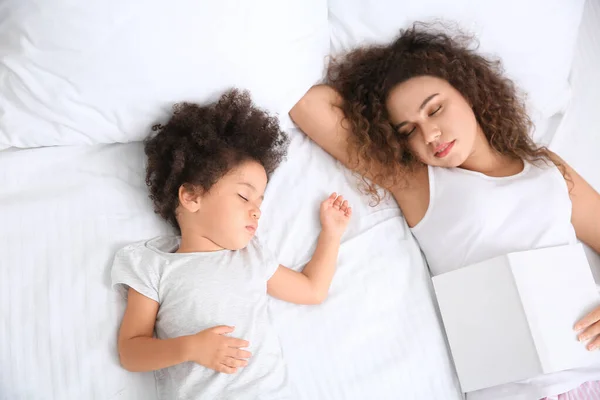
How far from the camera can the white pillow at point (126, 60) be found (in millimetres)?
1183

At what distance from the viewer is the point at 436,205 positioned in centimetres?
141

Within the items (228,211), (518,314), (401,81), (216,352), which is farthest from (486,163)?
(216,352)

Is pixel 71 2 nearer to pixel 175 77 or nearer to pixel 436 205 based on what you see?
pixel 175 77

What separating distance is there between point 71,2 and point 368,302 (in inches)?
33.1

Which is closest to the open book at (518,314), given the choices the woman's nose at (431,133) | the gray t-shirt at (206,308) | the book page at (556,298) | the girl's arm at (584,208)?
the book page at (556,298)

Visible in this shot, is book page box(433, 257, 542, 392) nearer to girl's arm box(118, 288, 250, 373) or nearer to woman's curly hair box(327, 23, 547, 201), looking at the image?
woman's curly hair box(327, 23, 547, 201)

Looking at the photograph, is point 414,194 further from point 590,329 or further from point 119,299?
point 119,299

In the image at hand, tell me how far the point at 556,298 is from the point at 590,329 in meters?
0.09

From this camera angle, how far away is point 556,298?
1261 mm

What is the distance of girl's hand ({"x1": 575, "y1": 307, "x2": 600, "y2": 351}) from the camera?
1256 mm

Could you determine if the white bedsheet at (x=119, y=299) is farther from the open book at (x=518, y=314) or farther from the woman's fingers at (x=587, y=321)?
the woman's fingers at (x=587, y=321)

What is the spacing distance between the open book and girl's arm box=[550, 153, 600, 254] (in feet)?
0.55

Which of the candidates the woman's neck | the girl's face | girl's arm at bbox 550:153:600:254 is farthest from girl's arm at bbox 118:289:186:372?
girl's arm at bbox 550:153:600:254

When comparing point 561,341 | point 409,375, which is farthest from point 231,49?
point 561,341
